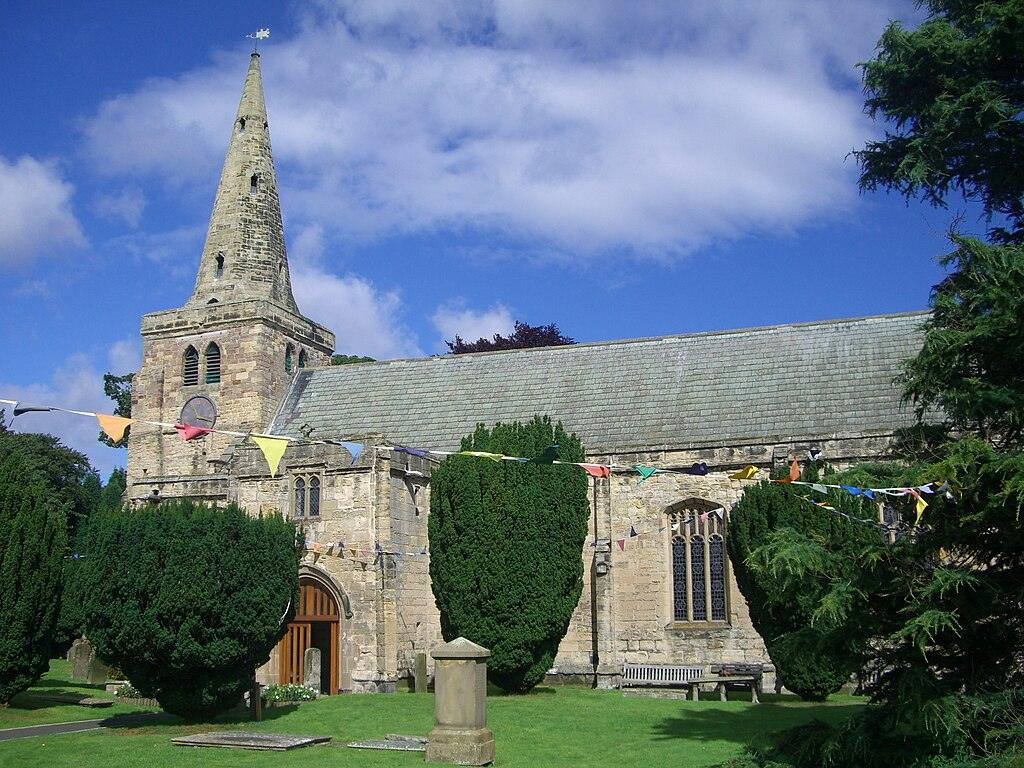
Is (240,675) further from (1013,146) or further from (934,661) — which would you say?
(1013,146)

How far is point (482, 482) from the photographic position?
23000mm

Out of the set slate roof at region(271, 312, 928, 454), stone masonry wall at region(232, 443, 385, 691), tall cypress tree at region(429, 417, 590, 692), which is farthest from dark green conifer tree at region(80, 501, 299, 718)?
slate roof at region(271, 312, 928, 454)

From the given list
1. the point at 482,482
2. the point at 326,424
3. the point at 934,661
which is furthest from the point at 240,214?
the point at 934,661

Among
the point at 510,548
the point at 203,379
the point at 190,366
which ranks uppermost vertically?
the point at 190,366

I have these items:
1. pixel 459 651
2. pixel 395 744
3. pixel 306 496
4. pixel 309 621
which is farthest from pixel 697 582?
pixel 459 651

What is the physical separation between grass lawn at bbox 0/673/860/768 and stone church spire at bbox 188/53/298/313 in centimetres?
1587

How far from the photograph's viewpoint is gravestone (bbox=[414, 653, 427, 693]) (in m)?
24.2

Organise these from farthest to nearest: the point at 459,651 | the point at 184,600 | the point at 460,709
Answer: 1. the point at 184,600
2. the point at 459,651
3. the point at 460,709

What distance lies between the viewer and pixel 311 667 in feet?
78.2

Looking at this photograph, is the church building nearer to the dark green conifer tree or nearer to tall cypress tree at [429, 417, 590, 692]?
tall cypress tree at [429, 417, 590, 692]

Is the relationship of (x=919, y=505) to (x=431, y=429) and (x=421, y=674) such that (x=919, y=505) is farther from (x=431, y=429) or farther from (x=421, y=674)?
(x=431, y=429)

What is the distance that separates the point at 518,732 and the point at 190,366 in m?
21.3

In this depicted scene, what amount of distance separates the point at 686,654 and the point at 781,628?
5802 mm

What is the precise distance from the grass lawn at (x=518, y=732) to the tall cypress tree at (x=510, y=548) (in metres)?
1.32
